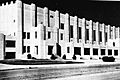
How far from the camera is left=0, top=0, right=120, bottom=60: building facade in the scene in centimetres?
5228

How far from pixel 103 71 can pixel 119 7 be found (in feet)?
191

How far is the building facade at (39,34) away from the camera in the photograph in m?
52.3

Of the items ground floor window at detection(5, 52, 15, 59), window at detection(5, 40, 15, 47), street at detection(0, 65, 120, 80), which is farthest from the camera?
window at detection(5, 40, 15, 47)

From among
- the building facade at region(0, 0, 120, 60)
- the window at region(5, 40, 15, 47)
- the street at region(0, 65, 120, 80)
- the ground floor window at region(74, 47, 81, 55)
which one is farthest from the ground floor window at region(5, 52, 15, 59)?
the street at region(0, 65, 120, 80)

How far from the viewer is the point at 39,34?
53656 mm

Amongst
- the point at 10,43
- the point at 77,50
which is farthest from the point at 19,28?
the point at 77,50

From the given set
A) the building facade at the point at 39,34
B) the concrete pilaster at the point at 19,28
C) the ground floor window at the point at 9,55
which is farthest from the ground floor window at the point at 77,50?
the ground floor window at the point at 9,55

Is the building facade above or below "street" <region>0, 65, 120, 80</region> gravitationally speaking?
above

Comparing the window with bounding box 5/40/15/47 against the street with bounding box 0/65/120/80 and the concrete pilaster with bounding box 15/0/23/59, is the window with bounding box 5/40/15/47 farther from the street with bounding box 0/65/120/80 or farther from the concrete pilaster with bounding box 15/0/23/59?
the street with bounding box 0/65/120/80

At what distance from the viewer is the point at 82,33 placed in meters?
72.1

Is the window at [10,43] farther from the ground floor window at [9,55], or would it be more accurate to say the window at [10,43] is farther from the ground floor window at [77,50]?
the ground floor window at [77,50]

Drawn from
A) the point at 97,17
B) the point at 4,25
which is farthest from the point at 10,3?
the point at 97,17

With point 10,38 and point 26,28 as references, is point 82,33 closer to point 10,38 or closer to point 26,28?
point 26,28

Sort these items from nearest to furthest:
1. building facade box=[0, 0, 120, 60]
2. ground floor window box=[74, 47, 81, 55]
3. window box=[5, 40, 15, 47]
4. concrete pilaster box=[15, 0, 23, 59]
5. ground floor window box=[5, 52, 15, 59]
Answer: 1. ground floor window box=[5, 52, 15, 59]
2. window box=[5, 40, 15, 47]
3. building facade box=[0, 0, 120, 60]
4. concrete pilaster box=[15, 0, 23, 59]
5. ground floor window box=[74, 47, 81, 55]
